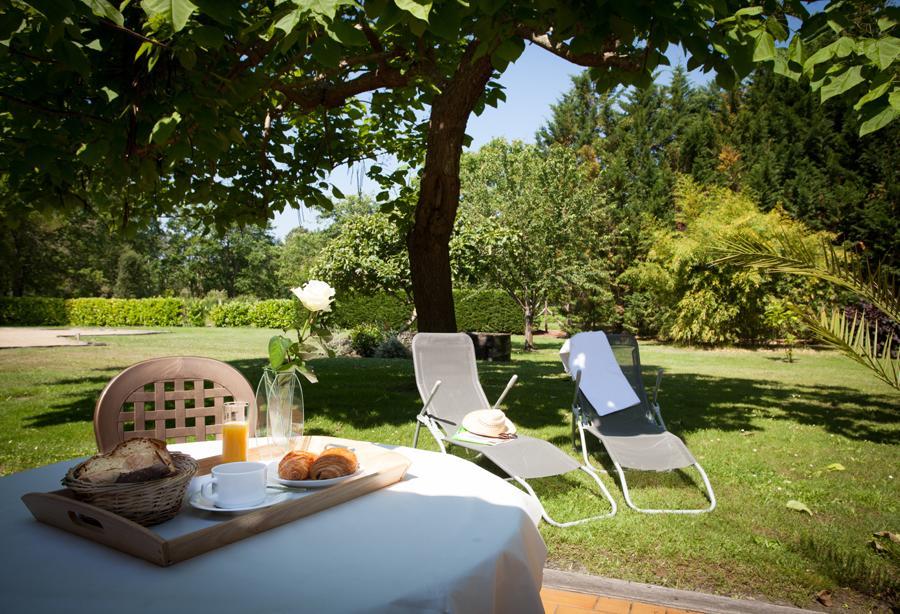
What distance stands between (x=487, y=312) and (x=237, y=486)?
732 inches

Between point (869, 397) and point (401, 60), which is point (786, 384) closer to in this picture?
point (869, 397)

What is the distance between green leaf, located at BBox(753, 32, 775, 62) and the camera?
290 cm

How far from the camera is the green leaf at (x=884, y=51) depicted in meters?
2.65

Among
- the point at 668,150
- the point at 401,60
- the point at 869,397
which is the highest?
the point at 668,150

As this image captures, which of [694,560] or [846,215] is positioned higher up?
[846,215]

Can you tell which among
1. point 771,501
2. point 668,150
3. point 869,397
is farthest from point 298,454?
point 668,150

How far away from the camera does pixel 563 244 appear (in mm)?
15922

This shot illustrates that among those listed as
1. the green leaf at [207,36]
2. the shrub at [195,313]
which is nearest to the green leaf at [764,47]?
the green leaf at [207,36]

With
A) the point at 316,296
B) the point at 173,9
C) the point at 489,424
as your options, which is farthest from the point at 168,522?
the point at 489,424

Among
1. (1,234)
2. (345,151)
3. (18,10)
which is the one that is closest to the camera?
(18,10)

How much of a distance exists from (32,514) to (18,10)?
2423 millimetres

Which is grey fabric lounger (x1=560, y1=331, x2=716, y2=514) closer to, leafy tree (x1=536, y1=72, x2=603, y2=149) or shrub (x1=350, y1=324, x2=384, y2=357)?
shrub (x1=350, y1=324, x2=384, y2=357)

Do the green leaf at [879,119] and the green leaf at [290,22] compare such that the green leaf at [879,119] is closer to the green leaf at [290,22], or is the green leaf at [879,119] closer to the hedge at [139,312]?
the green leaf at [290,22]

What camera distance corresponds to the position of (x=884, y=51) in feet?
8.84
